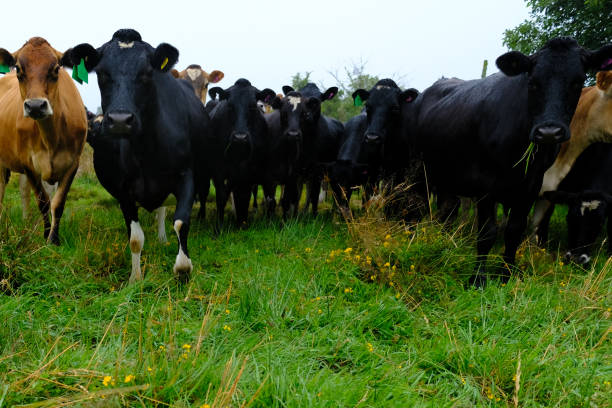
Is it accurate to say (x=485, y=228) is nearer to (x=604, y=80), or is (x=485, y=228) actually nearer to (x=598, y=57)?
(x=598, y=57)

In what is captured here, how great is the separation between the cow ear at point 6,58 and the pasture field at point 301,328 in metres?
2.03

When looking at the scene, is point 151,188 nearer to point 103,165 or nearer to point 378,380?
point 103,165

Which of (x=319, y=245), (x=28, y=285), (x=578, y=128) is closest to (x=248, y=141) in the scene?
(x=319, y=245)

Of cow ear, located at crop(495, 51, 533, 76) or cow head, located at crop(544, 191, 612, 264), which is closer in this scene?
cow ear, located at crop(495, 51, 533, 76)

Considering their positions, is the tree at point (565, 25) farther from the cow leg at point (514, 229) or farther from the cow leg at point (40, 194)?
the cow leg at point (40, 194)

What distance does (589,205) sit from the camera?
498cm

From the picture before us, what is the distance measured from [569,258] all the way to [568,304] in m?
1.62

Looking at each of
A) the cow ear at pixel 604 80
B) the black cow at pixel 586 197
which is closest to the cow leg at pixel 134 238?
the black cow at pixel 586 197

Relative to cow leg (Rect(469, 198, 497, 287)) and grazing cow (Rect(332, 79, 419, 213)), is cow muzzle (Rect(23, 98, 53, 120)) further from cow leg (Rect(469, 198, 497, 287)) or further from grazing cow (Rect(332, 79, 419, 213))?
cow leg (Rect(469, 198, 497, 287))

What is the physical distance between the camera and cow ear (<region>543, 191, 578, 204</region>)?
5.15 m

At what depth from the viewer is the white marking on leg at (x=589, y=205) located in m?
4.95

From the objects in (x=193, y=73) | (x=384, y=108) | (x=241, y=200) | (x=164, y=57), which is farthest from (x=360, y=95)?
(x=193, y=73)

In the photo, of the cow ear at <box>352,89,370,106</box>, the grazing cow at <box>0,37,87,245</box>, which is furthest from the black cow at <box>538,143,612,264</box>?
the grazing cow at <box>0,37,87,245</box>

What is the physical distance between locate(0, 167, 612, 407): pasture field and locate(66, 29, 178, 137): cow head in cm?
132
